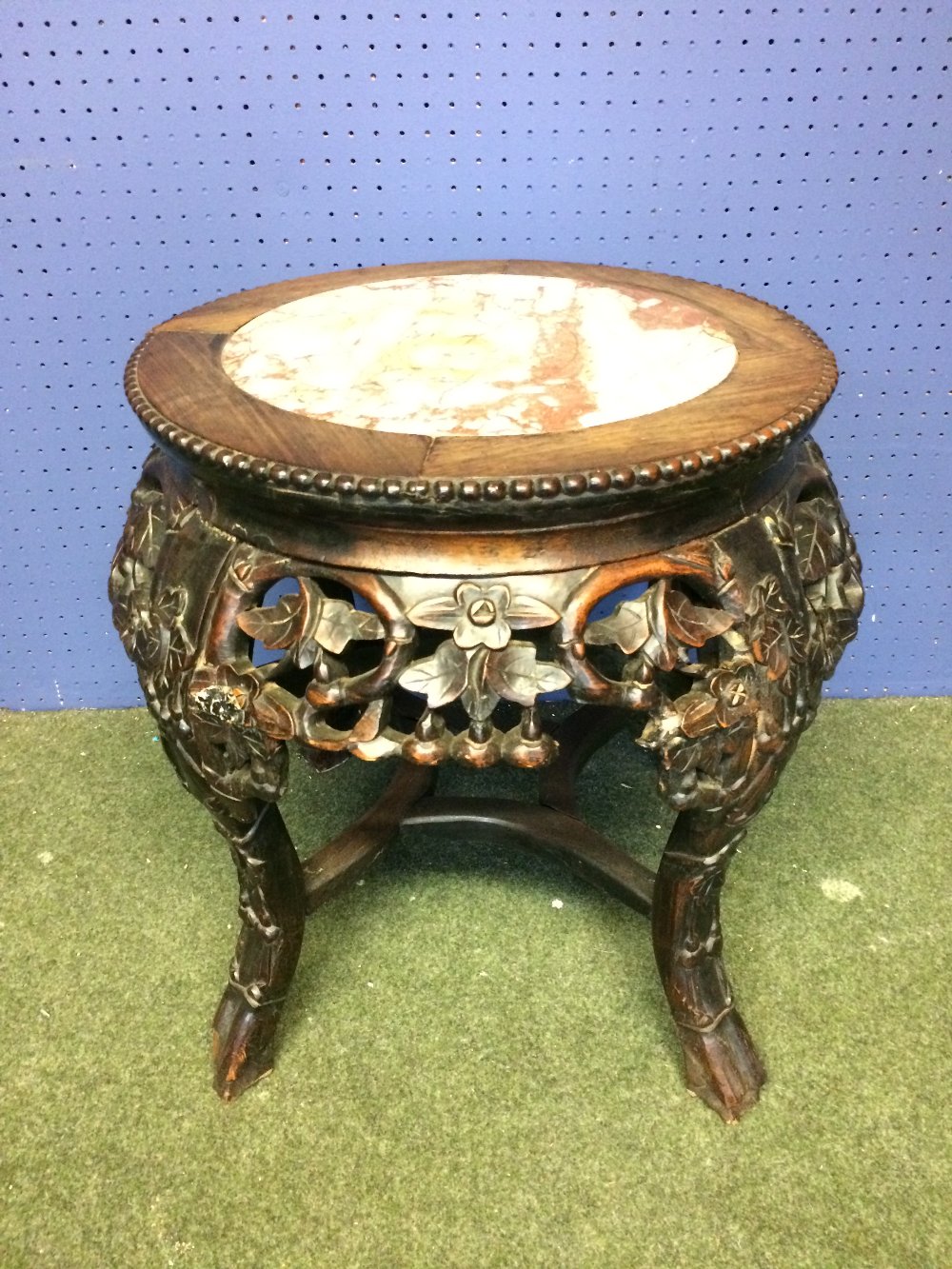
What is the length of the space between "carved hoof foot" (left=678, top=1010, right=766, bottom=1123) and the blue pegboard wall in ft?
3.40

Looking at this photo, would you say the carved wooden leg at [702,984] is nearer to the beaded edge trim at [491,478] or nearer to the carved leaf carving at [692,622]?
the carved leaf carving at [692,622]

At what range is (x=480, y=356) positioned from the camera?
3.70 ft

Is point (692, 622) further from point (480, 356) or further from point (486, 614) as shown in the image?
point (480, 356)

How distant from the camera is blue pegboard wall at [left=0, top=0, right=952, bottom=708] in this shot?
1477 mm

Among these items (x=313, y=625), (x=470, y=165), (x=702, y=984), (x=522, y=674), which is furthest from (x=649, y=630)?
(x=470, y=165)

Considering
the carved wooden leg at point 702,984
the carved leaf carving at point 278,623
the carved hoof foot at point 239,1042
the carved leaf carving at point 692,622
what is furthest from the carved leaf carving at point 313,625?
the carved hoof foot at point 239,1042

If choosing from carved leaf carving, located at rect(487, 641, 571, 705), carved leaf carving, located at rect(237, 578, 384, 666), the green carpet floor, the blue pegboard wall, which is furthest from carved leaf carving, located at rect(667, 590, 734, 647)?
the blue pegboard wall

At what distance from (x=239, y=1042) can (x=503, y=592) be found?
2.48 feet

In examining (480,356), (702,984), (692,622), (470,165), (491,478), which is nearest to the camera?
(491,478)

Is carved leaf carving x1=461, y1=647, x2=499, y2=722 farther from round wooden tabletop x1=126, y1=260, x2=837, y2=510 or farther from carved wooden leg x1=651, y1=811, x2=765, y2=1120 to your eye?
carved wooden leg x1=651, y1=811, x2=765, y2=1120

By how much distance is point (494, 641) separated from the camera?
0.90 m

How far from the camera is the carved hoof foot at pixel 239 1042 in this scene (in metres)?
1.28

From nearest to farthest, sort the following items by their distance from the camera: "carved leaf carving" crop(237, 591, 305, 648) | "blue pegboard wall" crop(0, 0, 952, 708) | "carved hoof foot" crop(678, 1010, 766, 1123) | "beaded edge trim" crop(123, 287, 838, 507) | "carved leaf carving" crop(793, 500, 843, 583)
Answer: "beaded edge trim" crop(123, 287, 838, 507), "carved leaf carving" crop(237, 591, 305, 648), "carved leaf carving" crop(793, 500, 843, 583), "carved hoof foot" crop(678, 1010, 766, 1123), "blue pegboard wall" crop(0, 0, 952, 708)

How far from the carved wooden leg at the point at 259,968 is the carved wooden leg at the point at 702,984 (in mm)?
460
